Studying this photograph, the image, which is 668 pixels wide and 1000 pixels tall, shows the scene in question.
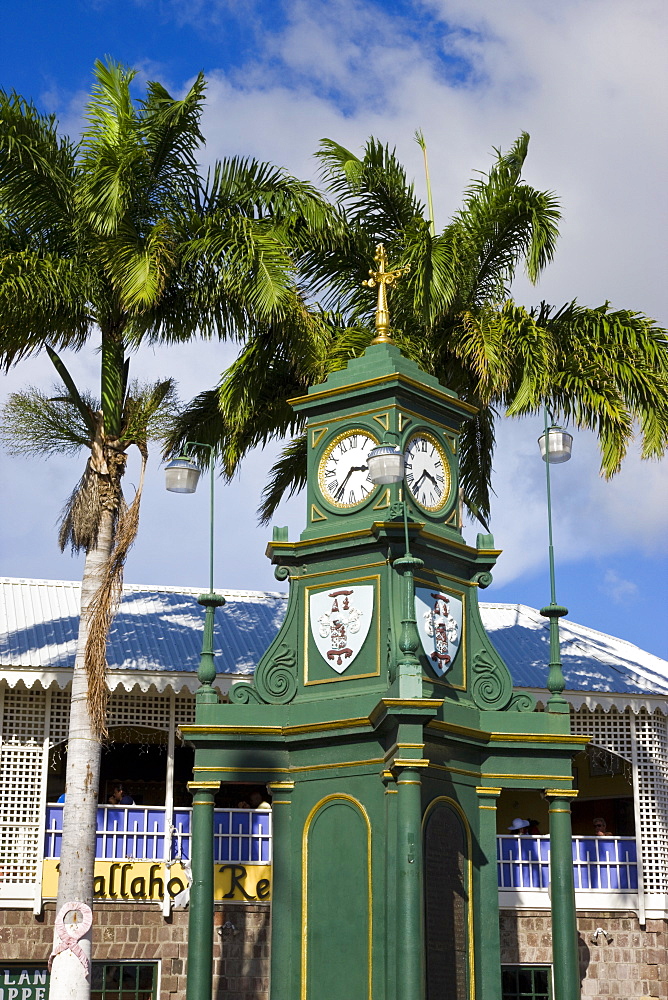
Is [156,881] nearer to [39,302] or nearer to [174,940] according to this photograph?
[174,940]

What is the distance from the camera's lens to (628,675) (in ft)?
77.2

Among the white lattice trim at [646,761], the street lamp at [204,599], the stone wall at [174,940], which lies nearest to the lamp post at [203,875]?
the street lamp at [204,599]

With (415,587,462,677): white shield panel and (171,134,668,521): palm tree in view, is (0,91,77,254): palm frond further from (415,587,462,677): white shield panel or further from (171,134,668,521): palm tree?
(415,587,462,677): white shield panel

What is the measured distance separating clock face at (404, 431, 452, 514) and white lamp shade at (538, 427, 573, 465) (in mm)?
1309

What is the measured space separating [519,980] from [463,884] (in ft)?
29.1

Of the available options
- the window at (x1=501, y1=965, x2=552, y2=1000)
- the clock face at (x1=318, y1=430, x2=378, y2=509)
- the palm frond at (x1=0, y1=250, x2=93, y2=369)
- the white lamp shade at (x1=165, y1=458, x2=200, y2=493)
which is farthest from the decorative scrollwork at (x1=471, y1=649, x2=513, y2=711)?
the window at (x1=501, y1=965, x2=552, y2=1000)

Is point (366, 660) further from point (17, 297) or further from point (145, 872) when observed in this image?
point (145, 872)

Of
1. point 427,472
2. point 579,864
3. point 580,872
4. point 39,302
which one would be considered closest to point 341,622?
point 427,472

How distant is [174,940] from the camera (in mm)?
20078

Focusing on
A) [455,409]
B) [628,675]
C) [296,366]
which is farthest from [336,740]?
[628,675]

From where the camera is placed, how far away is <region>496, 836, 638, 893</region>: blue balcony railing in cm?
2127

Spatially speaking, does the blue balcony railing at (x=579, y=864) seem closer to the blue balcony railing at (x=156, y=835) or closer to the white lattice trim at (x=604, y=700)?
Answer: the white lattice trim at (x=604, y=700)

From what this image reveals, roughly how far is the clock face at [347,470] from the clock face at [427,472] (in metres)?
0.42

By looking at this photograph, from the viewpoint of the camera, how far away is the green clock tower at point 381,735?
42.2ft
